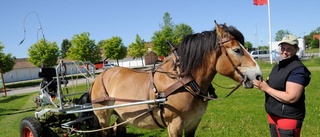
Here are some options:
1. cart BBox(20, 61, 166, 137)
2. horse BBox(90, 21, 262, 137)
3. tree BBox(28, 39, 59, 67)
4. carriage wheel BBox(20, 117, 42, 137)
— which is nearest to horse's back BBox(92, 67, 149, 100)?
horse BBox(90, 21, 262, 137)

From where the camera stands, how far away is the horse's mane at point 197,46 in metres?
3.33

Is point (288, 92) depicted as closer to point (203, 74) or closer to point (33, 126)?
point (203, 74)

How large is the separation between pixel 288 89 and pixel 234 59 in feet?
2.19

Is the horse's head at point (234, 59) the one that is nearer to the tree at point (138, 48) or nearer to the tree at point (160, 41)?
the tree at point (160, 41)

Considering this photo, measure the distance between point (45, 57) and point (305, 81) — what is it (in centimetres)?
3176

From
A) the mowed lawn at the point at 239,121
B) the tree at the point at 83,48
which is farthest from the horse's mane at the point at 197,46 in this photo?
the tree at the point at 83,48

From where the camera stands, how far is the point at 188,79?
346 centimetres

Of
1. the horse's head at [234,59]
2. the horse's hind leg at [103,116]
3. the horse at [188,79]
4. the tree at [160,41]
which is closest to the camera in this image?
the horse's head at [234,59]

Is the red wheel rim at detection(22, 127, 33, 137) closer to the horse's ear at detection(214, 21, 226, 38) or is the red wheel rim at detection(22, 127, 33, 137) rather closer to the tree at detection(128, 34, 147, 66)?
the horse's ear at detection(214, 21, 226, 38)

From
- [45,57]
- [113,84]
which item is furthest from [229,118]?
[45,57]

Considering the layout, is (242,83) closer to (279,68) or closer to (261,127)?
(279,68)

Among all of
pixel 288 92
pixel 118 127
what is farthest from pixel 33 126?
pixel 288 92

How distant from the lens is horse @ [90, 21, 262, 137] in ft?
10.5

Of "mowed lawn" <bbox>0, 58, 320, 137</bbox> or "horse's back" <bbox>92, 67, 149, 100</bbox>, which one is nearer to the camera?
"horse's back" <bbox>92, 67, 149, 100</bbox>
